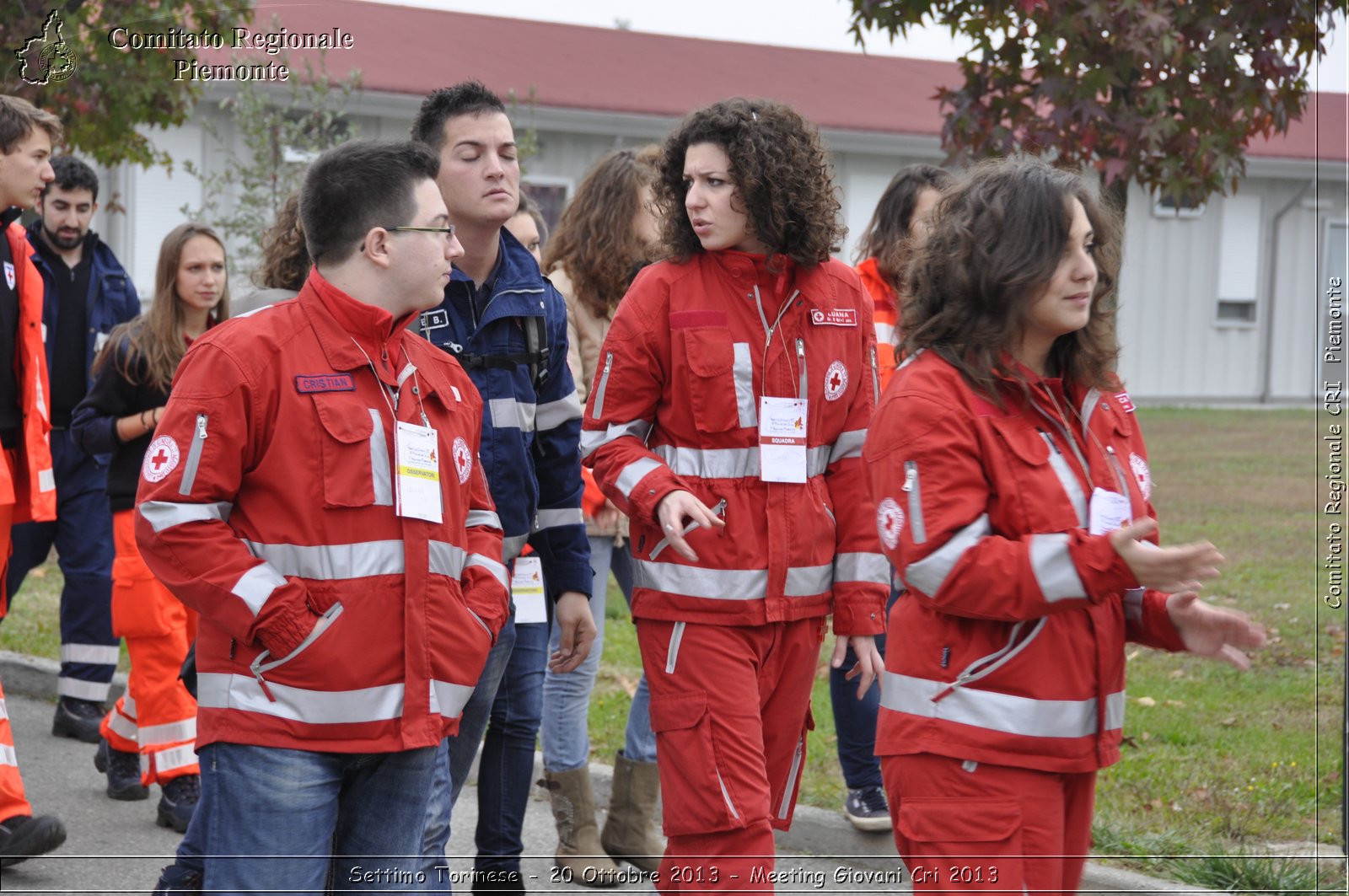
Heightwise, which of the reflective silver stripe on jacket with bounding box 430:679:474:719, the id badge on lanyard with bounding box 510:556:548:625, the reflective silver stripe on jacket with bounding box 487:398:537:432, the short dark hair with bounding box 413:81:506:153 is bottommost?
the reflective silver stripe on jacket with bounding box 430:679:474:719

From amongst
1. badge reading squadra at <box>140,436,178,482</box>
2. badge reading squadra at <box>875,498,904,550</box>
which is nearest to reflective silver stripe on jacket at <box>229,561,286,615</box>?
badge reading squadra at <box>140,436,178,482</box>

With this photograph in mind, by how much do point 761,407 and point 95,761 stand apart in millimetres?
4098

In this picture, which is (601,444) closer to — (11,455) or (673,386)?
(673,386)

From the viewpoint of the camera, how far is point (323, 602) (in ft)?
10.5

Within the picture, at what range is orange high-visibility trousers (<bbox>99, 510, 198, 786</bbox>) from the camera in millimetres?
6070

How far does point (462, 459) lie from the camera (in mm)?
3555

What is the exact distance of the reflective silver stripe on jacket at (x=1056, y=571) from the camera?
3059 mm

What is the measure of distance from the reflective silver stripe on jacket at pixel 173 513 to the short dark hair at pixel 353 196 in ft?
2.15

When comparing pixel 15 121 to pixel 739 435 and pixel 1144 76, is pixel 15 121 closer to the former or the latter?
pixel 739 435

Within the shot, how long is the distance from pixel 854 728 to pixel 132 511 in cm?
301

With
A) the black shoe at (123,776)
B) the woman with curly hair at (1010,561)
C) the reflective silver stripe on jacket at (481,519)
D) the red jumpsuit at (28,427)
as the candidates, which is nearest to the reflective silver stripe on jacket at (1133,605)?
the woman with curly hair at (1010,561)

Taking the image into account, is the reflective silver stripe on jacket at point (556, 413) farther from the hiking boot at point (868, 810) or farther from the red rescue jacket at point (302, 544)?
the hiking boot at point (868, 810)

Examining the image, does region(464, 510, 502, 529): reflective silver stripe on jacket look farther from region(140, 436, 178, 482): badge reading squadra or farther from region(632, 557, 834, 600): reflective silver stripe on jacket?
region(140, 436, 178, 482): badge reading squadra

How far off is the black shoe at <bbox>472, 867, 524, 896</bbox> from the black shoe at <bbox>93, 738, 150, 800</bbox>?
2283mm
